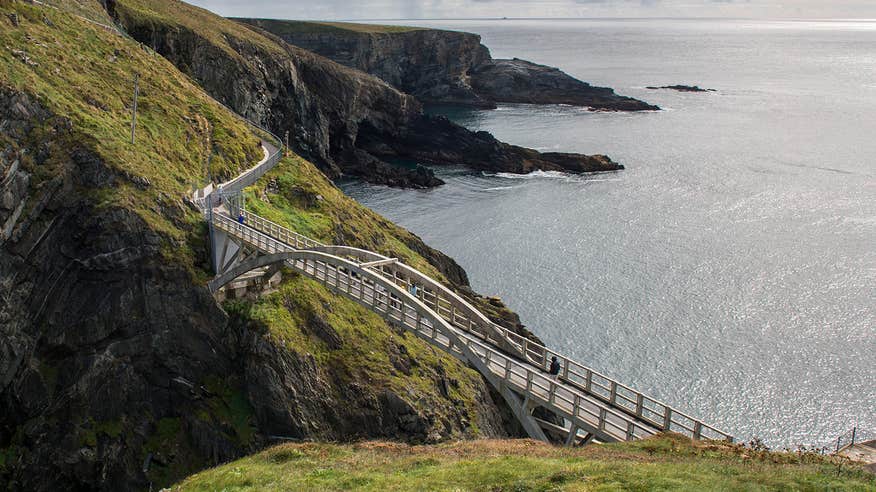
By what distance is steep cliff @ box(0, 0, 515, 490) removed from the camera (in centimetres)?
3628

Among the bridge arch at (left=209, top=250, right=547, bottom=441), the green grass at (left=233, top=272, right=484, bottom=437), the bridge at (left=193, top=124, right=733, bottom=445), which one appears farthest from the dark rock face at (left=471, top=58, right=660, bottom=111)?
the bridge arch at (left=209, top=250, right=547, bottom=441)

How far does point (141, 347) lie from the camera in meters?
38.4

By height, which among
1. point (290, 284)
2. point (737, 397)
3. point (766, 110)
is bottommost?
point (737, 397)

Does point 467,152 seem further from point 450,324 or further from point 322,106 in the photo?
point 450,324

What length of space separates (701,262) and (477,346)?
162 feet

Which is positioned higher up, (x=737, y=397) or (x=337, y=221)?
(x=337, y=221)

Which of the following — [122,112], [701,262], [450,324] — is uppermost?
[122,112]

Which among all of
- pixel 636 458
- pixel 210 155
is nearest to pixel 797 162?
pixel 210 155

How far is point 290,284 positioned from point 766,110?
16661 centimetres

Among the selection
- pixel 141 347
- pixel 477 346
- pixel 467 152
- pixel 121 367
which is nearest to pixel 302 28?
pixel 467 152

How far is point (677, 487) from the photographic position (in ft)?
59.8

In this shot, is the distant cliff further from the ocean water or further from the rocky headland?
the ocean water

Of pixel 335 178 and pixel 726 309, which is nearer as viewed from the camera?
pixel 726 309

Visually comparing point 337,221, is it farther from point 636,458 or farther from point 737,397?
point 636,458
